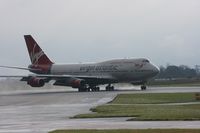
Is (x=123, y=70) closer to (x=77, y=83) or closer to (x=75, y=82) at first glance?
(x=77, y=83)

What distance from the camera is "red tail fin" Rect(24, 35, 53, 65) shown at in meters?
84.1

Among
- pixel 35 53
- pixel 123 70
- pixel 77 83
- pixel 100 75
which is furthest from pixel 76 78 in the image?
pixel 35 53

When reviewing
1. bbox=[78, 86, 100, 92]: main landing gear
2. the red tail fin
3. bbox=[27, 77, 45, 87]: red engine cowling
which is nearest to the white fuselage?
bbox=[78, 86, 100, 92]: main landing gear

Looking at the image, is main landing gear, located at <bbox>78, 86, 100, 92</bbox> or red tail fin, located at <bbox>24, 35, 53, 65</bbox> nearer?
main landing gear, located at <bbox>78, 86, 100, 92</bbox>

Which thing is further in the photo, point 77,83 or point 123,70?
→ point 77,83

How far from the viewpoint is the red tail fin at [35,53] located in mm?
84125

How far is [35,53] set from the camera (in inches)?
3327

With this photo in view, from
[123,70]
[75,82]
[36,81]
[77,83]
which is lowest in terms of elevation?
[77,83]

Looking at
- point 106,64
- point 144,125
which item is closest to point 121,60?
point 106,64

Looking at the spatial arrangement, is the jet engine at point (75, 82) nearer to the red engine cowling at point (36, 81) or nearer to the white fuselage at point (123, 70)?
the white fuselage at point (123, 70)

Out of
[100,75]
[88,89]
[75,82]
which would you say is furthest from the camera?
[88,89]

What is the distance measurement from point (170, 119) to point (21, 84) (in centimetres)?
A: 8730

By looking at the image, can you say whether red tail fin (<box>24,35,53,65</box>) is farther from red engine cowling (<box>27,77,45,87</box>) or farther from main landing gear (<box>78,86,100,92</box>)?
main landing gear (<box>78,86,100,92</box>)

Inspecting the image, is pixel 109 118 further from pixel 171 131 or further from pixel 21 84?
pixel 21 84
